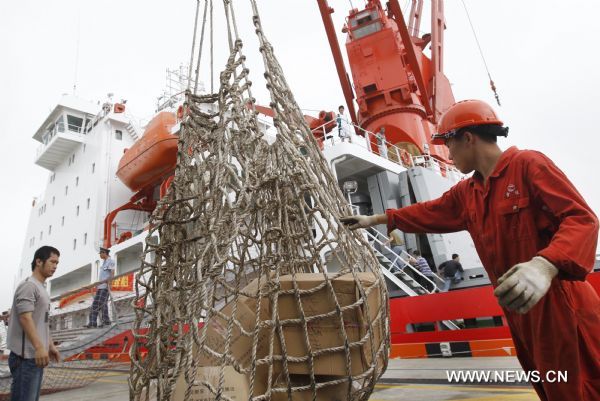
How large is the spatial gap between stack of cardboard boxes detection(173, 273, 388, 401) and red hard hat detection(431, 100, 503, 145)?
0.76 meters

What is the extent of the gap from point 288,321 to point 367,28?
43.4 ft

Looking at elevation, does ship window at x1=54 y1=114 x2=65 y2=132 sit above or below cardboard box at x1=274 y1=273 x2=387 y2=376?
above

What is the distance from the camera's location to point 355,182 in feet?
28.2

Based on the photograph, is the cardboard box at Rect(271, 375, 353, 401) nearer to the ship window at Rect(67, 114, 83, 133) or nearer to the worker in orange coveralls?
the worker in orange coveralls

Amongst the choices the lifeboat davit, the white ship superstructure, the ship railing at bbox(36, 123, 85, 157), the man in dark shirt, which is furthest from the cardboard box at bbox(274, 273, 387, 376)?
the ship railing at bbox(36, 123, 85, 157)

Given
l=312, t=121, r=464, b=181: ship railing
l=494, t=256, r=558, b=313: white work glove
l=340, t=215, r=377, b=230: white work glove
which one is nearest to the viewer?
l=494, t=256, r=558, b=313: white work glove

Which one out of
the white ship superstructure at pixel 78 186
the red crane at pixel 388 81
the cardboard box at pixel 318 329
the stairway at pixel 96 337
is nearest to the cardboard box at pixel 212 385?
the cardboard box at pixel 318 329

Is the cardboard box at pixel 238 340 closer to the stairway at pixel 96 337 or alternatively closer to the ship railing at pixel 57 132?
the stairway at pixel 96 337

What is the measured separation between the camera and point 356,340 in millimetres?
1751

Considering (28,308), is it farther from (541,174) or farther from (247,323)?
(541,174)

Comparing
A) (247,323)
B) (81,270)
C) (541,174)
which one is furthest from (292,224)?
(81,270)

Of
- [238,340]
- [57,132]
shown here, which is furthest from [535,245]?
[57,132]

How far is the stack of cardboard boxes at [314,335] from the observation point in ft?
5.47

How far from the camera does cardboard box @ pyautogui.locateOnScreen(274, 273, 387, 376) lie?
1723 millimetres
